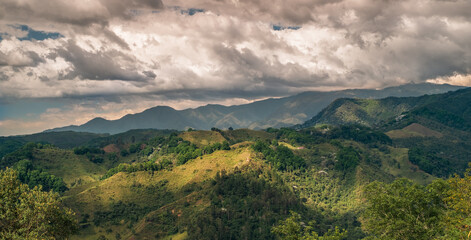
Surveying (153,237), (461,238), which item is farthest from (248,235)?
(461,238)

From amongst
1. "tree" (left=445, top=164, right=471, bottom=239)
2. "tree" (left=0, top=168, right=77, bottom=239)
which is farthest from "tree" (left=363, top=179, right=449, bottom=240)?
"tree" (left=0, top=168, right=77, bottom=239)

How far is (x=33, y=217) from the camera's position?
61.3 metres

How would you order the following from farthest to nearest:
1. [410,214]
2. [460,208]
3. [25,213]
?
[410,214] < [460,208] < [25,213]

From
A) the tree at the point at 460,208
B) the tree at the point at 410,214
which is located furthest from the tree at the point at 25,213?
the tree at the point at 460,208

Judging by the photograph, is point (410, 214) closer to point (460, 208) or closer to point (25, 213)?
point (460, 208)

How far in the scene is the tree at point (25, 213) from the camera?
5871cm

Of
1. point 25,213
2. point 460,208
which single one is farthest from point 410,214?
point 25,213

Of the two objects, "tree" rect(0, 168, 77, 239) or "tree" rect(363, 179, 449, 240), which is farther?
"tree" rect(363, 179, 449, 240)

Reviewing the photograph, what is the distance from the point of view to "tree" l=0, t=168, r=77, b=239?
58709mm

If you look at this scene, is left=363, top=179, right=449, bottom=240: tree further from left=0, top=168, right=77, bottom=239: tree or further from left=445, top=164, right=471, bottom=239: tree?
left=0, top=168, right=77, bottom=239: tree

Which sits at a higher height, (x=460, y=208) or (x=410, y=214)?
(x=460, y=208)

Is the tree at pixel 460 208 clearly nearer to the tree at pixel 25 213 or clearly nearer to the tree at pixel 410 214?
the tree at pixel 410 214

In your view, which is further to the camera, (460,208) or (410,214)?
(410,214)

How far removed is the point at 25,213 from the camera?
194ft
